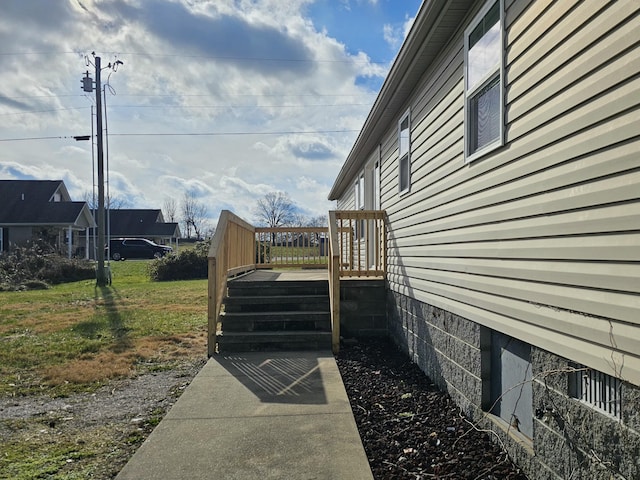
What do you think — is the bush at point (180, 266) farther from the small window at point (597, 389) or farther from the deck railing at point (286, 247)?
the small window at point (597, 389)

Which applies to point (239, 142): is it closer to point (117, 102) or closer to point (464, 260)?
point (117, 102)

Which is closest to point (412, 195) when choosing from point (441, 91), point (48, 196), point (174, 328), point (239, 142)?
point (441, 91)

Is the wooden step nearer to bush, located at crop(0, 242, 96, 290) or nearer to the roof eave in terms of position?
the roof eave

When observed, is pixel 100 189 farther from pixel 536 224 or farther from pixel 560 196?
pixel 560 196

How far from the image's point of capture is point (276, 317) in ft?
20.3

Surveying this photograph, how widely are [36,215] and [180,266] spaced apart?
14.9 m

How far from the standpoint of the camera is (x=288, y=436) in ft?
10.5

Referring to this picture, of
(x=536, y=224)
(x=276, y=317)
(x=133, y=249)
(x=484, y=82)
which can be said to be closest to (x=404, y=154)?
(x=484, y=82)

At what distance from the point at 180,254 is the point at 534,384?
18.7 meters

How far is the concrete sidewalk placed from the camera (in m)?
2.71

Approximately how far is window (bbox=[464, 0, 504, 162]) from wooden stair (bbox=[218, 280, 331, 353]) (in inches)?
128

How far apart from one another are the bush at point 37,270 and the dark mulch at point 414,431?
50.8ft

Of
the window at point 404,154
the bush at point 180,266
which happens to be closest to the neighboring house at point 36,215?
the bush at point 180,266

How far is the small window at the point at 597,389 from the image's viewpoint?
2.00 m
